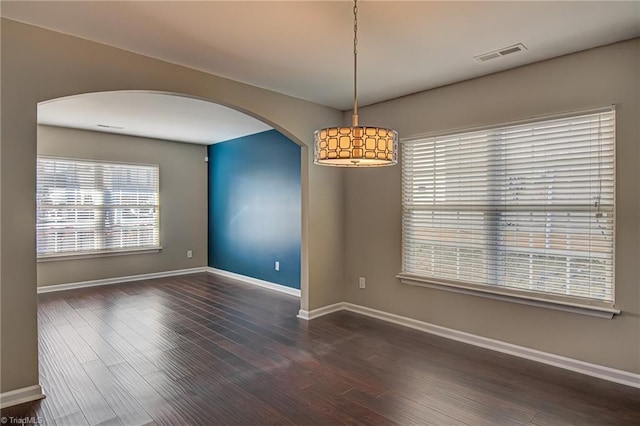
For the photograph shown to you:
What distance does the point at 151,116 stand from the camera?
16.2 ft

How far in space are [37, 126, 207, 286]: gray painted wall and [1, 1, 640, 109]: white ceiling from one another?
12.6 feet

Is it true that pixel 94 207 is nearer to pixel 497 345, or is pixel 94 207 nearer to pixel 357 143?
pixel 357 143

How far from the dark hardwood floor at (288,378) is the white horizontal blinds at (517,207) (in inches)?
30.0

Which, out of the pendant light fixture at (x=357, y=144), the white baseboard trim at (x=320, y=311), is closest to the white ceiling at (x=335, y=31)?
the pendant light fixture at (x=357, y=144)

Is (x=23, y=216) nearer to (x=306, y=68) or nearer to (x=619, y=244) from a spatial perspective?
(x=306, y=68)

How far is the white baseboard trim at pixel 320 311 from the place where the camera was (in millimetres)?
4176

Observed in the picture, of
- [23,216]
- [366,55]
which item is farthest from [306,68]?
[23,216]

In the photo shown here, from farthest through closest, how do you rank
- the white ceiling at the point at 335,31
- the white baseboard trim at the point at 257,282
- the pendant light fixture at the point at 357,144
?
the white baseboard trim at the point at 257,282
the white ceiling at the point at 335,31
the pendant light fixture at the point at 357,144

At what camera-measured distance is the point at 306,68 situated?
3166mm

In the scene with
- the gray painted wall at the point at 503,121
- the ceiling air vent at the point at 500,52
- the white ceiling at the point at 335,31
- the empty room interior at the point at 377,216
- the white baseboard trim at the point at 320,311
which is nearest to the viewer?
the white ceiling at the point at 335,31

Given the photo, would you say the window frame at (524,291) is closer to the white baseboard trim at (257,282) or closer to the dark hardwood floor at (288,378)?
the dark hardwood floor at (288,378)

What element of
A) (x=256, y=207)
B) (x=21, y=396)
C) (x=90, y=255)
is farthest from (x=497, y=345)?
(x=90, y=255)

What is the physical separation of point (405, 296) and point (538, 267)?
1399 mm

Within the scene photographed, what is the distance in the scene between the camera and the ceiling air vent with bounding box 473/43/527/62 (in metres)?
2.72
